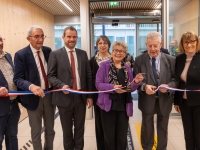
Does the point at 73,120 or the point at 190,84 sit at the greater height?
the point at 190,84

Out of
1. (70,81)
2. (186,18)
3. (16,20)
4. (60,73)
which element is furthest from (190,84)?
(16,20)

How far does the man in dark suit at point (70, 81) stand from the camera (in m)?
2.35

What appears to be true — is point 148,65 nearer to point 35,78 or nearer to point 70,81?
point 70,81

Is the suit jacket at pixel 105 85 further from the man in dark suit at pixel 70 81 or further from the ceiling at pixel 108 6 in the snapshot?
the ceiling at pixel 108 6

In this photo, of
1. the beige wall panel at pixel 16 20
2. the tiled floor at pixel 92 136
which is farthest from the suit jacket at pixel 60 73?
the beige wall panel at pixel 16 20

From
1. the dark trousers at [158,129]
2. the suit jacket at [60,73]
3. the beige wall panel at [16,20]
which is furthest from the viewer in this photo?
the beige wall panel at [16,20]

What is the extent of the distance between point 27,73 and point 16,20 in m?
2.91

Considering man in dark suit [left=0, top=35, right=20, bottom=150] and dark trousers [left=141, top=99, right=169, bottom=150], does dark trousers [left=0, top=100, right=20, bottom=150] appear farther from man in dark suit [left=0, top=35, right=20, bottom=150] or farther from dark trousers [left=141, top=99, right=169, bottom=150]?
dark trousers [left=141, top=99, right=169, bottom=150]

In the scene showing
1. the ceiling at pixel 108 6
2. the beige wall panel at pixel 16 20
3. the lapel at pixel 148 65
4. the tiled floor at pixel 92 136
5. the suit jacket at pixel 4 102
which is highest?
the ceiling at pixel 108 6

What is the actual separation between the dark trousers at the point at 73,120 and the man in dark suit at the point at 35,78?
0.71 ft

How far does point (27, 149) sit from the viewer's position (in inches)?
123

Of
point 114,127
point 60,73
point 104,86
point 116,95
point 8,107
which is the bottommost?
point 114,127

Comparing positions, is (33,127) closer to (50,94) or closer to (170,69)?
(50,94)

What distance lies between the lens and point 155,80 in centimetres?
235
